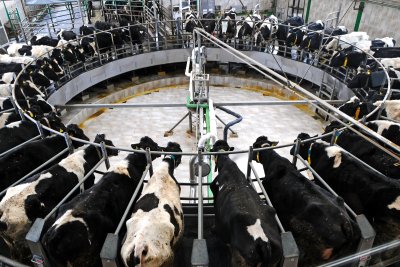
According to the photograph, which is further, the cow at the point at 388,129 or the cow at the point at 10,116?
the cow at the point at 10,116

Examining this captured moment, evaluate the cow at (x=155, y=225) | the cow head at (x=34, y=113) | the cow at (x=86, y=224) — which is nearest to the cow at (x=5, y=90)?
the cow head at (x=34, y=113)

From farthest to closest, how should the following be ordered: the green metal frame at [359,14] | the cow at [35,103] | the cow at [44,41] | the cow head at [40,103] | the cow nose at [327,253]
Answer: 1. the green metal frame at [359,14]
2. the cow at [44,41]
3. the cow head at [40,103]
4. the cow at [35,103]
5. the cow nose at [327,253]

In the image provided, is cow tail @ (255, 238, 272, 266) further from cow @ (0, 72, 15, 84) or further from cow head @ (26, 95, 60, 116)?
cow @ (0, 72, 15, 84)

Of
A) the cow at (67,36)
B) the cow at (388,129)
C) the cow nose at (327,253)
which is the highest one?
the cow at (67,36)

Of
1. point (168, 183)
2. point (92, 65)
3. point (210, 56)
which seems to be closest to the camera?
point (168, 183)

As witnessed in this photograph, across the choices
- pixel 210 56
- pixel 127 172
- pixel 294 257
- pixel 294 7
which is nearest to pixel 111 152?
pixel 127 172

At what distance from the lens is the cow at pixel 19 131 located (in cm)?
593

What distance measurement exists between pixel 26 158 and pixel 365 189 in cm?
501

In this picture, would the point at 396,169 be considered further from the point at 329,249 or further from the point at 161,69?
the point at 161,69

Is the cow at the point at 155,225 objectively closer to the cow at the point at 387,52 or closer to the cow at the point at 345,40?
the cow at the point at 387,52

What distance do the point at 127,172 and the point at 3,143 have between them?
289 cm

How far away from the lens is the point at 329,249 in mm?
3377

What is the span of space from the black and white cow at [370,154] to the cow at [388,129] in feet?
1.72

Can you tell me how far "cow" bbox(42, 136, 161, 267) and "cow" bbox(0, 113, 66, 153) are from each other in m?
2.71
